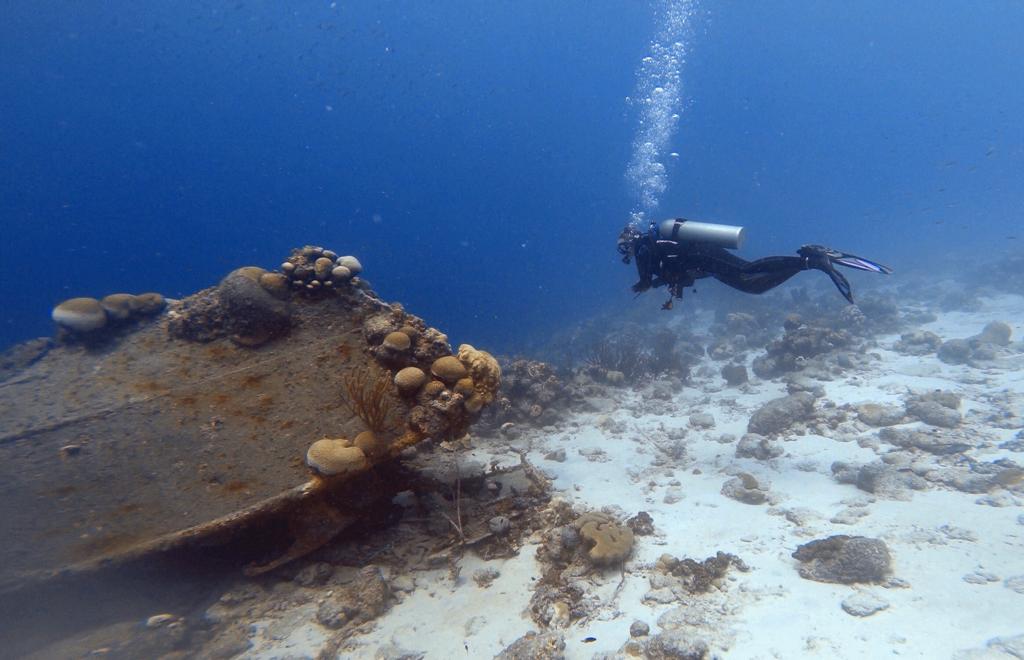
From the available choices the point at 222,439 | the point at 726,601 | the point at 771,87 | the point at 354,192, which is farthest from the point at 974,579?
the point at 771,87

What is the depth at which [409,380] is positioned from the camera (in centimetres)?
529

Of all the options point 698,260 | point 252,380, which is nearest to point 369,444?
point 252,380

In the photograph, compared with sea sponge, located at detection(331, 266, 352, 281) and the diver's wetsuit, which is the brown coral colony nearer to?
sea sponge, located at detection(331, 266, 352, 281)

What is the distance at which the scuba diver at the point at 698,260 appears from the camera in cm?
842

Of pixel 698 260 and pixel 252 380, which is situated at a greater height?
pixel 698 260

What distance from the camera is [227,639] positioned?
15.3ft

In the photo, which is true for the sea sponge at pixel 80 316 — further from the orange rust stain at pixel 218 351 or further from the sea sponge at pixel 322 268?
the sea sponge at pixel 322 268

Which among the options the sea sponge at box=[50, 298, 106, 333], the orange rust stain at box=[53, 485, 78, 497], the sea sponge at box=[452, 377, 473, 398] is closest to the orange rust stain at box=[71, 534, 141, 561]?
the orange rust stain at box=[53, 485, 78, 497]

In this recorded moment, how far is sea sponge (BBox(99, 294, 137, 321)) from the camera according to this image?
19.6 feet

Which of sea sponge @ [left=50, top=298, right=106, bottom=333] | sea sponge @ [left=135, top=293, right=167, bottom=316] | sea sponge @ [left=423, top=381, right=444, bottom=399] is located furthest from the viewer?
sea sponge @ [left=135, top=293, right=167, bottom=316]

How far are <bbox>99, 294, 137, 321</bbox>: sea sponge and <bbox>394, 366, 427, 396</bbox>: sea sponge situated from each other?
390 centimetres

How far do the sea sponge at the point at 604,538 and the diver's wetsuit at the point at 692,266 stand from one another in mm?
4775

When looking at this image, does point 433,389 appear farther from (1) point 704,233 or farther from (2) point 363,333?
(1) point 704,233

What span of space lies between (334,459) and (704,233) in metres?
7.35
